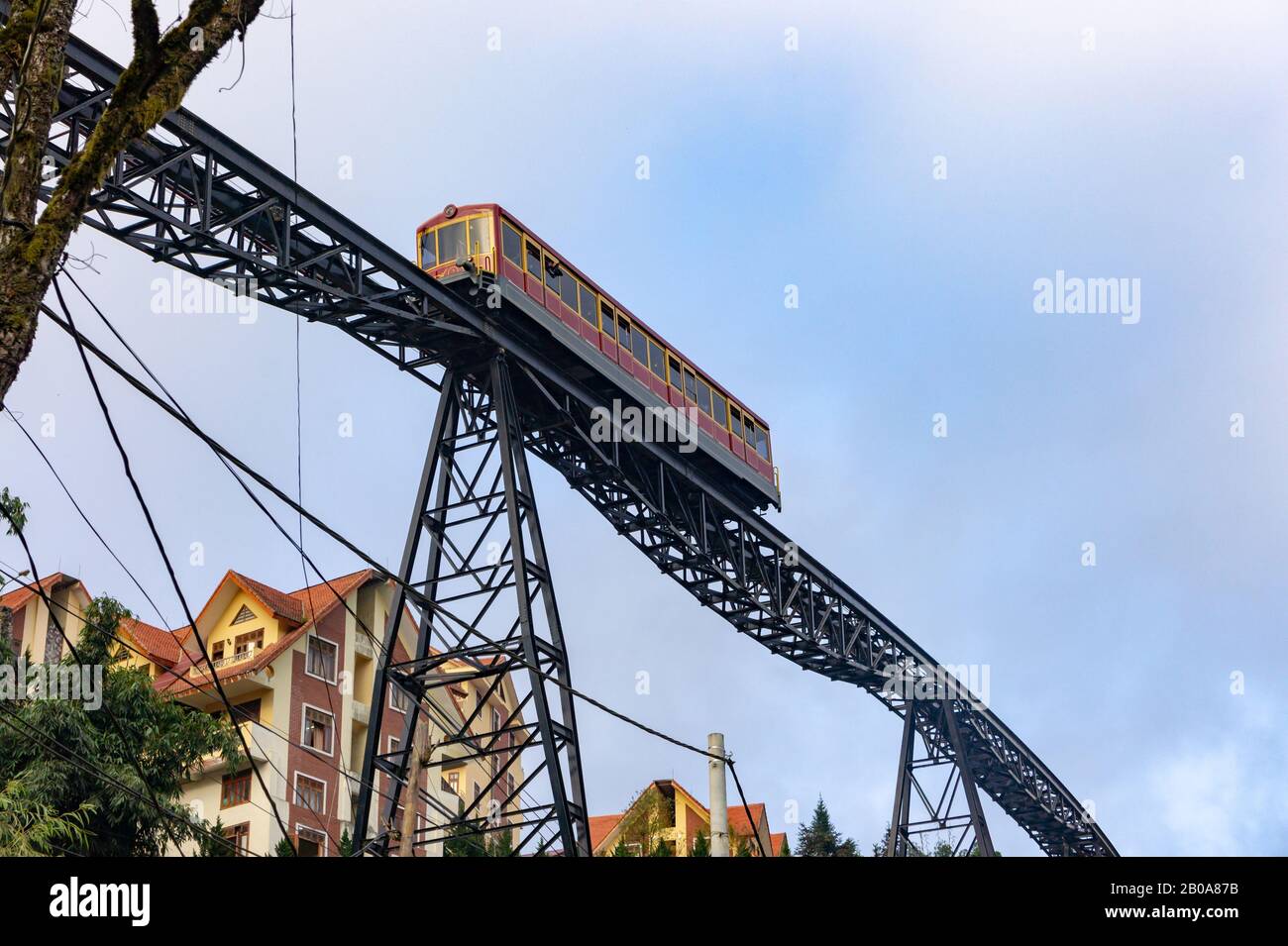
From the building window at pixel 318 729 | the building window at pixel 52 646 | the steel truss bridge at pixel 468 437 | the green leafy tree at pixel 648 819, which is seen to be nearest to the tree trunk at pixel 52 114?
the steel truss bridge at pixel 468 437

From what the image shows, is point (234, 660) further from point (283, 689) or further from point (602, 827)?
point (602, 827)

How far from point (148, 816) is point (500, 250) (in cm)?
1087

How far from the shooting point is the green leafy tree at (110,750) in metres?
23.7

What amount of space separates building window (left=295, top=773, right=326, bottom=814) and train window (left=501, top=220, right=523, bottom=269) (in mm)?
18296

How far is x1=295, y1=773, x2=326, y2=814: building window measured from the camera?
1387 inches

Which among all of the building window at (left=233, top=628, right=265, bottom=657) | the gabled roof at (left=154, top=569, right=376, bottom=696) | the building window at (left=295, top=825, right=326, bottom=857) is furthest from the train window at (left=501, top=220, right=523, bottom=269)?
the building window at (left=233, top=628, right=265, bottom=657)

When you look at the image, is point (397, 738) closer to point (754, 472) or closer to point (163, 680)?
point (163, 680)

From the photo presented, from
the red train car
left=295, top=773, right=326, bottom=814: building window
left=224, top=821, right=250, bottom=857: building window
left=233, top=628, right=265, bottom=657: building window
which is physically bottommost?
left=224, top=821, right=250, bottom=857: building window

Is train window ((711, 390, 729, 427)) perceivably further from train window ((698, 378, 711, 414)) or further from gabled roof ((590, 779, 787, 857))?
gabled roof ((590, 779, 787, 857))

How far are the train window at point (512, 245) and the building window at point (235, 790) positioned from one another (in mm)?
18070

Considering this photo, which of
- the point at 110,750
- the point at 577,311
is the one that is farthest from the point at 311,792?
the point at 577,311

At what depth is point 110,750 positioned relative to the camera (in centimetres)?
2483

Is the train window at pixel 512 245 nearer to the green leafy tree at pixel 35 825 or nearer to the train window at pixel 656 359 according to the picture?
the train window at pixel 656 359

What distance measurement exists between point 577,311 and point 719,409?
5.70 meters
